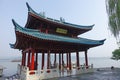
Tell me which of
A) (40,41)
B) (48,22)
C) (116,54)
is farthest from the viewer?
(116,54)

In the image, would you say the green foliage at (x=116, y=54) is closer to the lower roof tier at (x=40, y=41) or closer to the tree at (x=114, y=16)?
the lower roof tier at (x=40, y=41)

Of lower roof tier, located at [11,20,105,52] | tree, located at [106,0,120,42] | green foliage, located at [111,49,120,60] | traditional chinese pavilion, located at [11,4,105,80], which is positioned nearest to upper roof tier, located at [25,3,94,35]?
traditional chinese pavilion, located at [11,4,105,80]

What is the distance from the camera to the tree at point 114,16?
13.8 m

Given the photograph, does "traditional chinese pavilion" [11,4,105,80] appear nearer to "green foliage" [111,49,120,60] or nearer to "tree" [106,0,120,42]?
"tree" [106,0,120,42]

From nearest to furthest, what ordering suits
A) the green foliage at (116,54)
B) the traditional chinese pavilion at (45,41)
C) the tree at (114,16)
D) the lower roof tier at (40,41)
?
the lower roof tier at (40,41)
the traditional chinese pavilion at (45,41)
the tree at (114,16)
the green foliage at (116,54)

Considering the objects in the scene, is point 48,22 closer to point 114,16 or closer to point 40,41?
point 40,41

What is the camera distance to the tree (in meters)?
13.8

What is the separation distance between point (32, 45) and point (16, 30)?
2769mm

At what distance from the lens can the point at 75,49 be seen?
17266mm


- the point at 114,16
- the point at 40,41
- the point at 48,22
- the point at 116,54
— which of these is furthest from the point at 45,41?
the point at 116,54

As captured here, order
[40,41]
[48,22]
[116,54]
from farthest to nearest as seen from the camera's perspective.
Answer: [116,54] → [48,22] → [40,41]

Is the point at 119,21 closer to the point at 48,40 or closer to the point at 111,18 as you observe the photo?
the point at 111,18

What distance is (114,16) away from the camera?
14250mm

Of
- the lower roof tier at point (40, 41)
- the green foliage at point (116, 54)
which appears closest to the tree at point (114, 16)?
the lower roof tier at point (40, 41)
